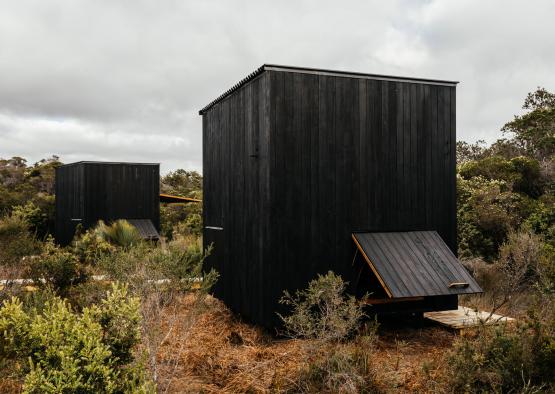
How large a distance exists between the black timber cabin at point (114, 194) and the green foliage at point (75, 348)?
45.6ft

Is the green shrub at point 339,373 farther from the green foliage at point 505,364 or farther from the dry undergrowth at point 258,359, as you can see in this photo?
the green foliage at point 505,364

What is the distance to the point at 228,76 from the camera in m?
18.3

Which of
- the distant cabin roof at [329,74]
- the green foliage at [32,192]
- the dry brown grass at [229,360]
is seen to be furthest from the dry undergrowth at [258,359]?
the green foliage at [32,192]

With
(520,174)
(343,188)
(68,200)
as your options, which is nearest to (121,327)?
(343,188)

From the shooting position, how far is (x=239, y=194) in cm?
812

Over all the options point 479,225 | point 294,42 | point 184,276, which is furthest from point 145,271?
point 479,225

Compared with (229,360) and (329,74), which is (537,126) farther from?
(229,360)

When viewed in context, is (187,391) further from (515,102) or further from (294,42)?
(515,102)

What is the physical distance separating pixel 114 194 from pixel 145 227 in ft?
5.50

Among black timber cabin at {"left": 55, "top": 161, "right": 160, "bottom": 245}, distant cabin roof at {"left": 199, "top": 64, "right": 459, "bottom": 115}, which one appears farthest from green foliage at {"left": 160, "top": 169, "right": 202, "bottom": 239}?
distant cabin roof at {"left": 199, "top": 64, "right": 459, "bottom": 115}

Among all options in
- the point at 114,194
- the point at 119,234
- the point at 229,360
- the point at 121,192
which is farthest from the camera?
the point at 121,192

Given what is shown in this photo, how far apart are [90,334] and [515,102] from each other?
2600 cm

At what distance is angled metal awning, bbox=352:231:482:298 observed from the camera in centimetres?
667

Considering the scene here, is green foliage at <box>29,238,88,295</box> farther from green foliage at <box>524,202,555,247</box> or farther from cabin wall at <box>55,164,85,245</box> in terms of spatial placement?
green foliage at <box>524,202,555,247</box>
